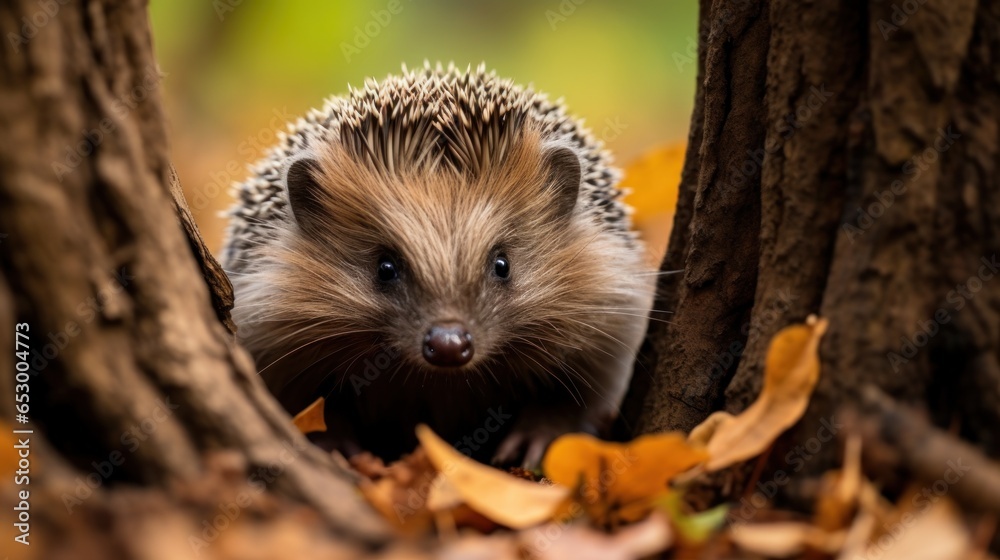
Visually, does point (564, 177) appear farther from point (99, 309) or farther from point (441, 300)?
point (99, 309)

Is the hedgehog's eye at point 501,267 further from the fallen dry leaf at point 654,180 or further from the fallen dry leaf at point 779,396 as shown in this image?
the fallen dry leaf at point 779,396

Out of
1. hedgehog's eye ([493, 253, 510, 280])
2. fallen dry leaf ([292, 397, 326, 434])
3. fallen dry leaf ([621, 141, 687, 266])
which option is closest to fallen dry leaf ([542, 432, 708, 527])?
fallen dry leaf ([292, 397, 326, 434])

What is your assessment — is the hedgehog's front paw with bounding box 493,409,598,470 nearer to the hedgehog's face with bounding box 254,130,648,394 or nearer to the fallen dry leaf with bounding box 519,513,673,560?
the hedgehog's face with bounding box 254,130,648,394

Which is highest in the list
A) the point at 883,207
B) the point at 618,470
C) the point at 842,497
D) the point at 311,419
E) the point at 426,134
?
the point at 883,207

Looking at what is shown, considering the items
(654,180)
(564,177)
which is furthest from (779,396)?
(654,180)

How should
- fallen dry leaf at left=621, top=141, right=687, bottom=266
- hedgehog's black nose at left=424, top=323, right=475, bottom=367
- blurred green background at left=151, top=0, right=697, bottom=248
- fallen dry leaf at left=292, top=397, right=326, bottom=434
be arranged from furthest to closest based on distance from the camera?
blurred green background at left=151, top=0, right=697, bottom=248 < fallen dry leaf at left=621, top=141, right=687, bottom=266 < hedgehog's black nose at left=424, top=323, right=475, bottom=367 < fallen dry leaf at left=292, top=397, right=326, bottom=434
